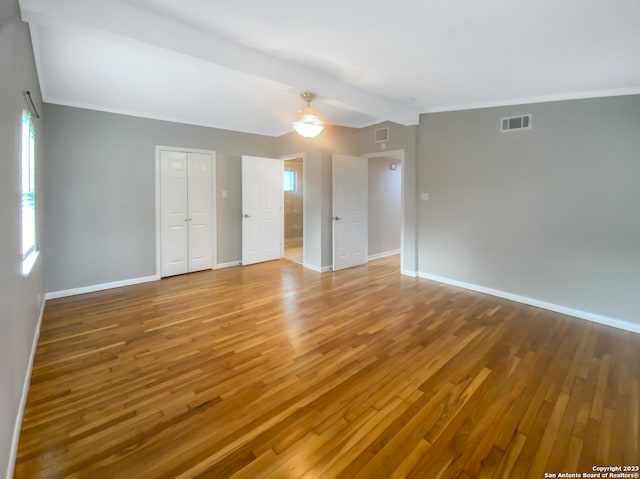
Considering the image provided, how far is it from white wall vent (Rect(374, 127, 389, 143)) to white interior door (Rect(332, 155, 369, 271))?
0.47 m

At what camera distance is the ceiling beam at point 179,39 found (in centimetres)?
200

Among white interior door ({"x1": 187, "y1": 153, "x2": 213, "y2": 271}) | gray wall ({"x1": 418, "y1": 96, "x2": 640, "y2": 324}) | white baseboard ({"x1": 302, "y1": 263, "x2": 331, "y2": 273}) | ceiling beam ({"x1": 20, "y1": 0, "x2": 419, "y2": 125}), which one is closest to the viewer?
ceiling beam ({"x1": 20, "y1": 0, "x2": 419, "y2": 125})

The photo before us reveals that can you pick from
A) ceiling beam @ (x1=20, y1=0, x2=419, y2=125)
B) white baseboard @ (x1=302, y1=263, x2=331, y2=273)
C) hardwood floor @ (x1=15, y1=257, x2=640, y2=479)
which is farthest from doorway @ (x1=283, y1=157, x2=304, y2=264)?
ceiling beam @ (x1=20, y1=0, x2=419, y2=125)

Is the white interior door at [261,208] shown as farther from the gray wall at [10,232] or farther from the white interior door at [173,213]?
the gray wall at [10,232]

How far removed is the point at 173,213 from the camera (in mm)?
4977

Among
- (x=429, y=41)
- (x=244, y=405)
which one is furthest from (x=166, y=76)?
(x=244, y=405)

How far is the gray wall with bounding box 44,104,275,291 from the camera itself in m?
3.95

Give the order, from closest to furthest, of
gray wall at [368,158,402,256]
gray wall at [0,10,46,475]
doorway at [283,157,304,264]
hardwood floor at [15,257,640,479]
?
gray wall at [0,10,46,475] → hardwood floor at [15,257,640,479] → gray wall at [368,158,402,256] → doorway at [283,157,304,264]

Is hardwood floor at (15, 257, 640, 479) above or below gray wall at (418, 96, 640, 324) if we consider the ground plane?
below

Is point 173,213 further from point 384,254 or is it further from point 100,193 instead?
point 384,254

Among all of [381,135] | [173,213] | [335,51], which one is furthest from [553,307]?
[173,213]

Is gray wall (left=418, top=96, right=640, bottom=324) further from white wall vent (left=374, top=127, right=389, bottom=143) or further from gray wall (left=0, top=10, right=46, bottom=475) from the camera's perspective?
gray wall (left=0, top=10, right=46, bottom=475)

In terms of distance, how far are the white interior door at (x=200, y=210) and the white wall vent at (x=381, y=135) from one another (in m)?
2.92

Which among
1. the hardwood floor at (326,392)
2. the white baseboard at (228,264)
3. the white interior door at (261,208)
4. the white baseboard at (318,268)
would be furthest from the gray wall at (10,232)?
the white baseboard at (318,268)
